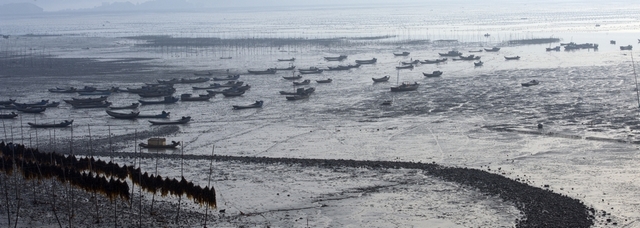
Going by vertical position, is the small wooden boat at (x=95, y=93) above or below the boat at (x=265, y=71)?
below

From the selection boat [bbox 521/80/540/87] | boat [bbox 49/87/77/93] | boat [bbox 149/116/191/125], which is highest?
boat [bbox 521/80/540/87]

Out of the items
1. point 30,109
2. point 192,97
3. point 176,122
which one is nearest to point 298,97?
point 192,97

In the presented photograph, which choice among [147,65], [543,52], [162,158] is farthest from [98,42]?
[162,158]

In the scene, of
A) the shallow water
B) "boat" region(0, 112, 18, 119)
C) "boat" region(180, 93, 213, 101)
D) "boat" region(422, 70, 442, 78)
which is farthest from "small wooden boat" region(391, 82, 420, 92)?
"boat" region(0, 112, 18, 119)

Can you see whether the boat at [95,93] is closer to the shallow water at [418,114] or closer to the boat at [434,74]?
the shallow water at [418,114]

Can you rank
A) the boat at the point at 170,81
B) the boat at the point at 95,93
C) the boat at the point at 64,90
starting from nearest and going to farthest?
the boat at the point at 95,93
the boat at the point at 64,90
the boat at the point at 170,81

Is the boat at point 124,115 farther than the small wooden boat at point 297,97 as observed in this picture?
No

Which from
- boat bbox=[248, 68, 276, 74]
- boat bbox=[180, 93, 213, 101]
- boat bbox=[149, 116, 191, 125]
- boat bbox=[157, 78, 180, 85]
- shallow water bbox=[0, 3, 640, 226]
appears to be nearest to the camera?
shallow water bbox=[0, 3, 640, 226]

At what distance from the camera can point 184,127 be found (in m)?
33.1

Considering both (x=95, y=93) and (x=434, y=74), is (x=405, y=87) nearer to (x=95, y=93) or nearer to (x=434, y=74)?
(x=434, y=74)

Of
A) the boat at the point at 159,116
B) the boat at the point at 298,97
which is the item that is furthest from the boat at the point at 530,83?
the boat at the point at 159,116

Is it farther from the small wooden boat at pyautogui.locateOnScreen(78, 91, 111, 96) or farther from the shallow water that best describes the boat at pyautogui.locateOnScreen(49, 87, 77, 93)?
the small wooden boat at pyautogui.locateOnScreen(78, 91, 111, 96)

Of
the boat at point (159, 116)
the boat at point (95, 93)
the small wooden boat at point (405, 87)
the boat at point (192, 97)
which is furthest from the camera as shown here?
the boat at point (95, 93)

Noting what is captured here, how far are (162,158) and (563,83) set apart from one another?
989 inches
